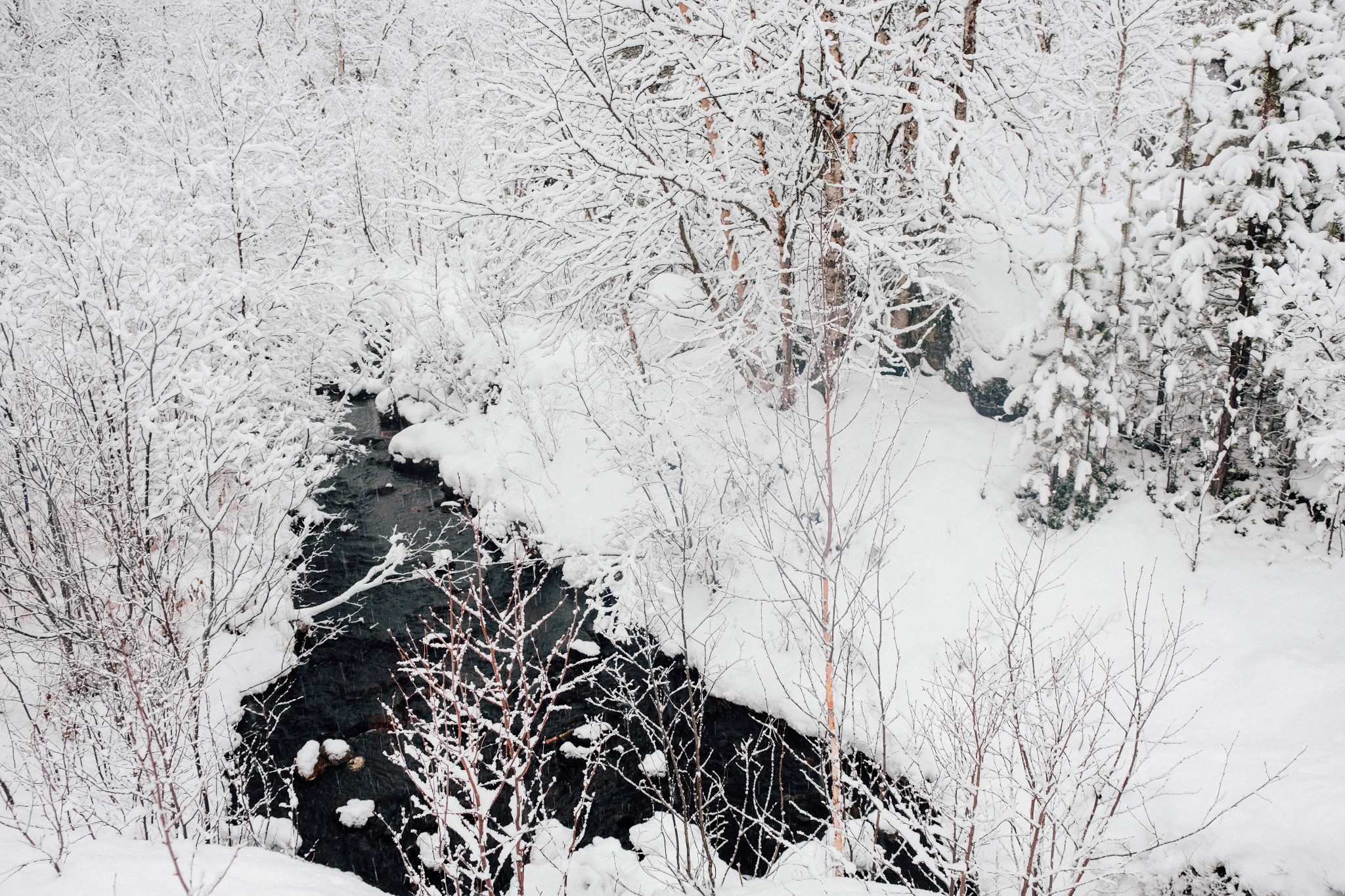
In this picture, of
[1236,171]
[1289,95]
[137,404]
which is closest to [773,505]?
[1236,171]

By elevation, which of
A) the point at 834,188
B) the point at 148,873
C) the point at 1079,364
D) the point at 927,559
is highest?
the point at 834,188

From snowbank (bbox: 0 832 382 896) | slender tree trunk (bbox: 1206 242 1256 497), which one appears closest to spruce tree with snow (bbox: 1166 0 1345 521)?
slender tree trunk (bbox: 1206 242 1256 497)

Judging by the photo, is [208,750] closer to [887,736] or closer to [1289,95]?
[887,736]

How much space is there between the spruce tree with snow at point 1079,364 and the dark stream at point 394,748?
4.13 m

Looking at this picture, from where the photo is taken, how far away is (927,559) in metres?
8.15

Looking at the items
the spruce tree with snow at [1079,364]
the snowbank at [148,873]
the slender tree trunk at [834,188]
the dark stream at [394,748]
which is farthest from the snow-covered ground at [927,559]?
the snowbank at [148,873]

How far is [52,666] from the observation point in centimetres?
698

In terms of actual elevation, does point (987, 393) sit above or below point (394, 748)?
above

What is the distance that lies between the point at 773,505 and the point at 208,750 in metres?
6.91

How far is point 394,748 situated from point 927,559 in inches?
245

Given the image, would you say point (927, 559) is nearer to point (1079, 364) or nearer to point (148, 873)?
point (1079, 364)

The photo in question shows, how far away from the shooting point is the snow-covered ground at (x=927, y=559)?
17.3ft

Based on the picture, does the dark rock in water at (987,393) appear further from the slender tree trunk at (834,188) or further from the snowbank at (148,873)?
the snowbank at (148,873)

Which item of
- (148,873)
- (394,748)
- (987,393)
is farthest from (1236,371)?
(148,873)
